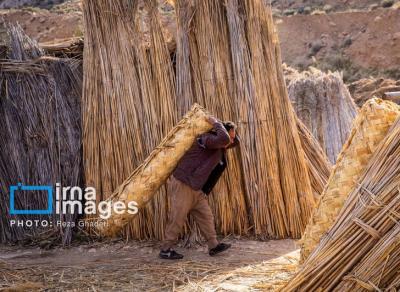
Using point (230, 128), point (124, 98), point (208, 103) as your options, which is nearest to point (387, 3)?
point (208, 103)

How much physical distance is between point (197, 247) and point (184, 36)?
193 centimetres

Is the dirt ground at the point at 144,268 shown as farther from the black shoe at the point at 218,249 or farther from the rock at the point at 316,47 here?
the rock at the point at 316,47

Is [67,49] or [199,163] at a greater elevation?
[67,49]

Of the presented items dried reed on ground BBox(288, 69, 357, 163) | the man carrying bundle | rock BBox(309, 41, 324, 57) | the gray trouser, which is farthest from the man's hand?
rock BBox(309, 41, 324, 57)

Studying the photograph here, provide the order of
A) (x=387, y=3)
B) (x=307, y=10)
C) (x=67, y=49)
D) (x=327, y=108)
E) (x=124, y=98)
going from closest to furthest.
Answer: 1. (x=124, y=98)
2. (x=67, y=49)
3. (x=327, y=108)
4. (x=387, y=3)
5. (x=307, y=10)

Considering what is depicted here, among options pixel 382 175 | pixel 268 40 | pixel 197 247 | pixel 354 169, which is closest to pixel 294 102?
pixel 268 40

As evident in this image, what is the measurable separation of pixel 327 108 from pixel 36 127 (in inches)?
162

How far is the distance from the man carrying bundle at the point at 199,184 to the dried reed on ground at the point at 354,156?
1372 millimetres

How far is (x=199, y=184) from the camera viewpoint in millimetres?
4664

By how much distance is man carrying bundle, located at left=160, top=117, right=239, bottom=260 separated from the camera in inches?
183

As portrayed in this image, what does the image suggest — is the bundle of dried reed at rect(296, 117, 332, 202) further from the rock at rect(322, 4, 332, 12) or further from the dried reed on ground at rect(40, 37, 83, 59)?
the rock at rect(322, 4, 332, 12)

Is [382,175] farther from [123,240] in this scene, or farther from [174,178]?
[123,240]

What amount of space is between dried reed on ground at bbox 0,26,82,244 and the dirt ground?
0.56 m

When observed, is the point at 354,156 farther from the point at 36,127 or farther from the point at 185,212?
the point at 36,127
